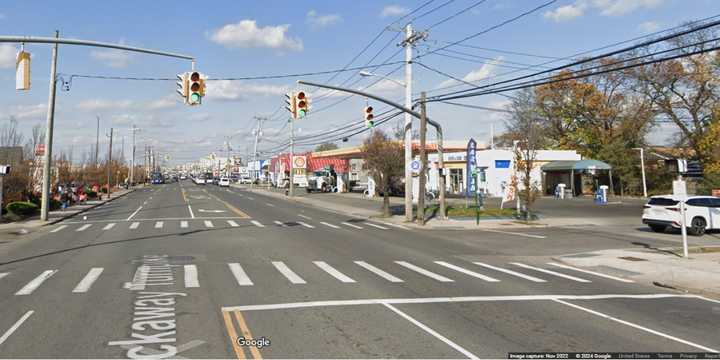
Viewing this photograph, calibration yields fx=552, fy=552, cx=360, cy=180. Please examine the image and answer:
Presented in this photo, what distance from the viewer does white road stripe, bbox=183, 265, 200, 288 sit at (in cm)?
1106

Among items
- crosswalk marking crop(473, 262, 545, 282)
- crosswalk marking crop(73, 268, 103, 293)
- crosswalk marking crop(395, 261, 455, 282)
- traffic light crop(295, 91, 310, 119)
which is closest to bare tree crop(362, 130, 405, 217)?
traffic light crop(295, 91, 310, 119)

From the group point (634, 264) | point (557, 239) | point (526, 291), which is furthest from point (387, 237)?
point (526, 291)

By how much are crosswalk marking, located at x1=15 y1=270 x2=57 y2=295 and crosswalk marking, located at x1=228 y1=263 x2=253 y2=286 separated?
386 cm

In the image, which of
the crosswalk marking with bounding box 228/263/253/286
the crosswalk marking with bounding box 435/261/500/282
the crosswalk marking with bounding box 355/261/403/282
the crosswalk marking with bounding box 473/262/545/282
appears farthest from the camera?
the crosswalk marking with bounding box 473/262/545/282

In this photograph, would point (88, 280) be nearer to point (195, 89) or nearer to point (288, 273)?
point (288, 273)

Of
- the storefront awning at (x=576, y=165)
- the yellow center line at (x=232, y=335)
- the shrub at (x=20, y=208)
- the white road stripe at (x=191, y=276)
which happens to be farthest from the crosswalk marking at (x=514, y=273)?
the storefront awning at (x=576, y=165)

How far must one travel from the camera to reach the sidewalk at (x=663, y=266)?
12.3 meters

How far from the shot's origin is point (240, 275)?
12.3 meters

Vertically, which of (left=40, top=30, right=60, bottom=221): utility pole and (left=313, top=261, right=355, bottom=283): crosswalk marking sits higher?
(left=40, top=30, right=60, bottom=221): utility pole

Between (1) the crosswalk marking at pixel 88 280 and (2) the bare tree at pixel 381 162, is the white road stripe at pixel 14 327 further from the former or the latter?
(2) the bare tree at pixel 381 162

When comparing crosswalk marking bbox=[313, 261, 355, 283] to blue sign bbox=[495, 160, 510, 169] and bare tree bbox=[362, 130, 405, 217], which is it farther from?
blue sign bbox=[495, 160, 510, 169]

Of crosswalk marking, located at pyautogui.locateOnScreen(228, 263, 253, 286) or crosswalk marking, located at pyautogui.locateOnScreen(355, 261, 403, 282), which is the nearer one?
crosswalk marking, located at pyautogui.locateOnScreen(228, 263, 253, 286)

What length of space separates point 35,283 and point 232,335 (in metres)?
6.27

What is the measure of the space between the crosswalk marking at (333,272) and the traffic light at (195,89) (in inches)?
259
